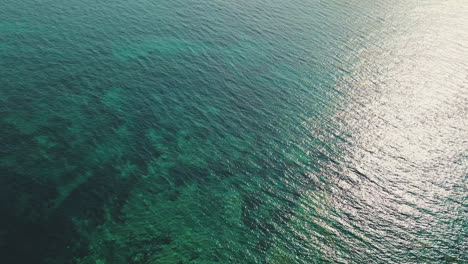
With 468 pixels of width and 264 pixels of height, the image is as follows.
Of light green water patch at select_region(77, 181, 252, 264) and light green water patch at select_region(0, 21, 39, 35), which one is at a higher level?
light green water patch at select_region(0, 21, 39, 35)

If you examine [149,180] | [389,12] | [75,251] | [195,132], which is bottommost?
[75,251]

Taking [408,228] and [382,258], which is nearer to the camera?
[382,258]

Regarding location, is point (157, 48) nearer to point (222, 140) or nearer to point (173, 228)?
point (222, 140)

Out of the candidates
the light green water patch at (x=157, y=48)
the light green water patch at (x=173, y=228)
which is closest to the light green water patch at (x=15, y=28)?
the light green water patch at (x=157, y=48)

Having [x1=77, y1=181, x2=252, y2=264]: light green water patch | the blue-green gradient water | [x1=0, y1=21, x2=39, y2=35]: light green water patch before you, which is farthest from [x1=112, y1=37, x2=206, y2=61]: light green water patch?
[x1=77, y1=181, x2=252, y2=264]: light green water patch

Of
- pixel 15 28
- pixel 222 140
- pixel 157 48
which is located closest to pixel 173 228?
pixel 222 140

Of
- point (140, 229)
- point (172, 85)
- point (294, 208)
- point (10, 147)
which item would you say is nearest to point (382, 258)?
point (294, 208)

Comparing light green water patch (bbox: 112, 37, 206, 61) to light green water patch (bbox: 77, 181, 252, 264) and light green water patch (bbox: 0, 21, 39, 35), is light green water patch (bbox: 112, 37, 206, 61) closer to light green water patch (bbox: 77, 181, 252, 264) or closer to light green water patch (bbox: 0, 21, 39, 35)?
light green water patch (bbox: 0, 21, 39, 35)

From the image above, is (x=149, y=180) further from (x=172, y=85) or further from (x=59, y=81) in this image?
(x=59, y=81)
